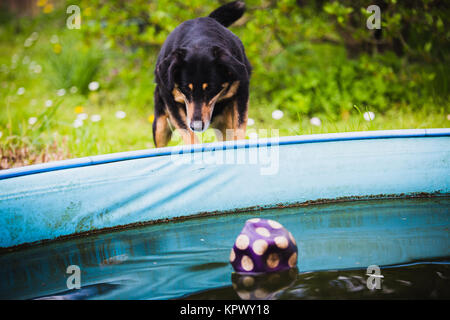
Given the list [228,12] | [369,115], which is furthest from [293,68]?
[369,115]

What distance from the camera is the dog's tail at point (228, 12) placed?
333 centimetres

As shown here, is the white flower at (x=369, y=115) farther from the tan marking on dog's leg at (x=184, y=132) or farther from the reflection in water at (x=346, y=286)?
the reflection in water at (x=346, y=286)

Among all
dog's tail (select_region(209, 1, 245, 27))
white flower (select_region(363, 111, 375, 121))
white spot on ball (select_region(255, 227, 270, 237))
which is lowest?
white spot on ball (select_region(255, 227, 270, 237))

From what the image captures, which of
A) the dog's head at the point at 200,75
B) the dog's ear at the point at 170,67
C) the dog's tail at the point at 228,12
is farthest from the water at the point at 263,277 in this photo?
the dog's tail at the point at 228,12

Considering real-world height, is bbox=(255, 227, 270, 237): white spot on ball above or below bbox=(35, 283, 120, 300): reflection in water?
above

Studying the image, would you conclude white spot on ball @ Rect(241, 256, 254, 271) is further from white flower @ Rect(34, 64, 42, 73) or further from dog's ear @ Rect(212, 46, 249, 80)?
white flower @ Rect(34, 64, 42, 73)

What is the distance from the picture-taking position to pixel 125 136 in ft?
13.7

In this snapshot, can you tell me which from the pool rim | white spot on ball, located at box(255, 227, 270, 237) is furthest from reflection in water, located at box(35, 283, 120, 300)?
the pool rim

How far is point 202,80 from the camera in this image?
9.21 feet

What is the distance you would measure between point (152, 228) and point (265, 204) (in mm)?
685

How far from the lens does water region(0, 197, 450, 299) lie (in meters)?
1.57

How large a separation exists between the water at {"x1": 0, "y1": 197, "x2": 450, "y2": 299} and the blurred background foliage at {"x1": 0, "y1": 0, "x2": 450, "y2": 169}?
1188mm

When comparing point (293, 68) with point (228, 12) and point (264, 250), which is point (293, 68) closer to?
point (228, 12)
